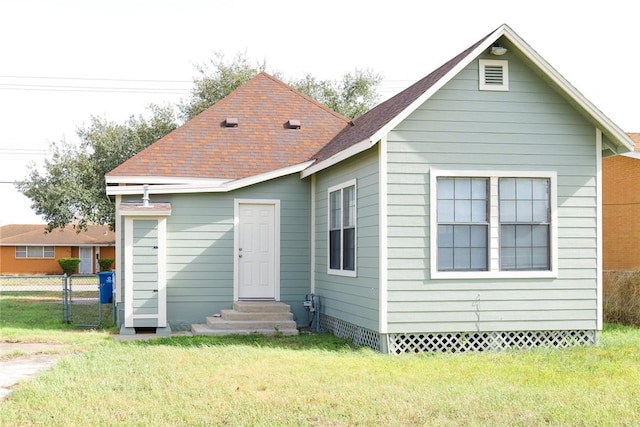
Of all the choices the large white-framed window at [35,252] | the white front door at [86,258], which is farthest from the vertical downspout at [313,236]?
the large white-framed window at [35,252]

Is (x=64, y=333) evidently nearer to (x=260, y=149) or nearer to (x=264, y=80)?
(x=260, y=149)

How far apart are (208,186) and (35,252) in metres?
38.7

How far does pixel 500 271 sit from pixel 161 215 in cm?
640

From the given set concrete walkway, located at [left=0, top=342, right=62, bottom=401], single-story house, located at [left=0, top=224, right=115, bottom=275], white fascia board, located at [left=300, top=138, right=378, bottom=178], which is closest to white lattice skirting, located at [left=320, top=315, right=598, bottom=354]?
white fascia board, located at [left=300, top=138, right=378, bottom=178]

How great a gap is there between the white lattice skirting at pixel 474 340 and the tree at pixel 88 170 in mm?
19860

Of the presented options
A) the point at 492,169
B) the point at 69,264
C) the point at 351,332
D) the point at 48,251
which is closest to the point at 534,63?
the point at 492,169

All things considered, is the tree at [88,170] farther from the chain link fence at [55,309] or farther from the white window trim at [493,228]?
the white window trim at [493,228]

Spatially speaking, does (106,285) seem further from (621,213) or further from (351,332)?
(621,213)

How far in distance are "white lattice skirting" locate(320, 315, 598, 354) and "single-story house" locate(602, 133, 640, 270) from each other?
9.08 m

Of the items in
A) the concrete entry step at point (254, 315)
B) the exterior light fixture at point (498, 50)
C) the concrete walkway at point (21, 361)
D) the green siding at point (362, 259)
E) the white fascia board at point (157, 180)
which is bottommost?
the concrete walkway at point (21, 361)

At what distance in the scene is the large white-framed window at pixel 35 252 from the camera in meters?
50.5

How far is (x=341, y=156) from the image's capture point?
1296cm

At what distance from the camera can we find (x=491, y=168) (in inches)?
474

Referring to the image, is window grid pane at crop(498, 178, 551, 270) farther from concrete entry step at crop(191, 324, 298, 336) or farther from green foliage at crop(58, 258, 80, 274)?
green foliage at crop(58, 258, 80, 274)
